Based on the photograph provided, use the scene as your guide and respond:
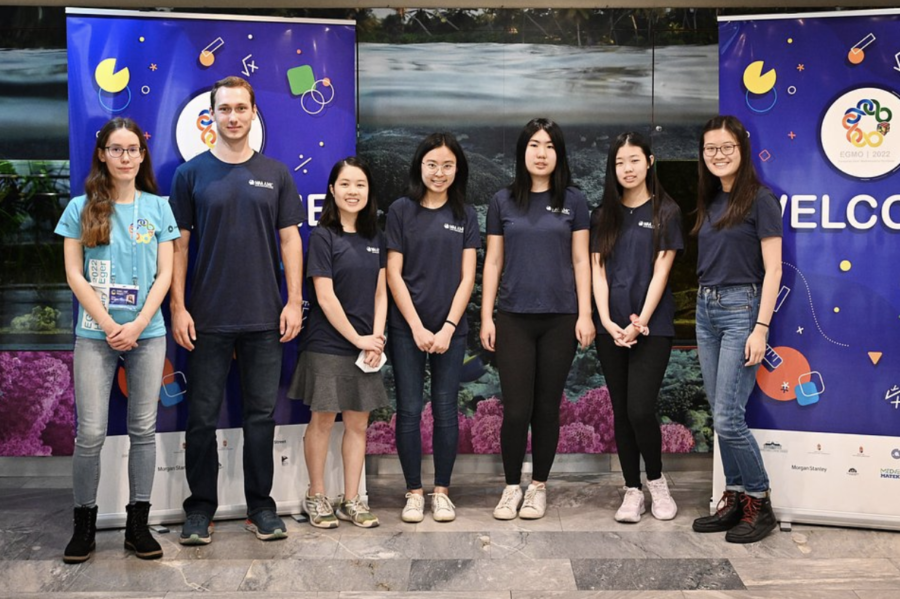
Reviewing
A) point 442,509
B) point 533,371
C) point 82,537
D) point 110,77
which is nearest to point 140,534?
point 82,537

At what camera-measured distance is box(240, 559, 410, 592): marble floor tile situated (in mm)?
3105

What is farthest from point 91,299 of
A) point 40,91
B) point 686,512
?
point 686,512

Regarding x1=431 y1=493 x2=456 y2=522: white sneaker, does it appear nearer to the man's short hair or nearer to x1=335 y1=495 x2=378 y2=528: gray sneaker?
x1=335 y1=495 x2=378 y2=528: gray sneaker

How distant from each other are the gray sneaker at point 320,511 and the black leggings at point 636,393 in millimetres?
1250

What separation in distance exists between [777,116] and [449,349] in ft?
5.38

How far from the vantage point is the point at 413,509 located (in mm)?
3816

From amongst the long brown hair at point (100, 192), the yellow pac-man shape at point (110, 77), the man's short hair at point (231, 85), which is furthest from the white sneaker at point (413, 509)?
the yellow pac-man shape at point (110, 77)

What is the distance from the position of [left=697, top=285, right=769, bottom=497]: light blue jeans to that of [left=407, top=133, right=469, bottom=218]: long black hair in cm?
106

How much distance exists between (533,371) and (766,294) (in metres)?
0.97

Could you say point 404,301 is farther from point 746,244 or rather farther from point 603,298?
point 746,244

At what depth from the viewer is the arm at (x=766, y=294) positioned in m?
3.48

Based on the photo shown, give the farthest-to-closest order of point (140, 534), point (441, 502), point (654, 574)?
point (441, 502) → point (140, 534) → point (654, 574)

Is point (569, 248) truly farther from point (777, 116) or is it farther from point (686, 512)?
point (686, 512)

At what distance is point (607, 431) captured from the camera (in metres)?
4.63
